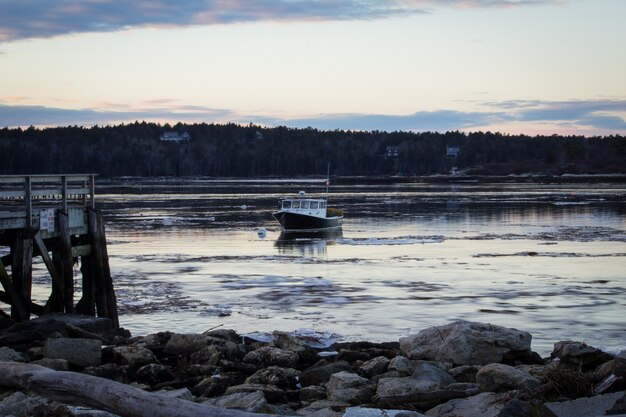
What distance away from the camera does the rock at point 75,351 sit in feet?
41.3

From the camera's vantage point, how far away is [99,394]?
8820mm

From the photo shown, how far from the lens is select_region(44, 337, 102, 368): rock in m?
12.6

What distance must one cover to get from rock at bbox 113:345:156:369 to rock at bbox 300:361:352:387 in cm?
234

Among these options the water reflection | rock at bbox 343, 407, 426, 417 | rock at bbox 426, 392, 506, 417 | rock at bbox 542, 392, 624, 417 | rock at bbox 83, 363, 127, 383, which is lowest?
the water reflection

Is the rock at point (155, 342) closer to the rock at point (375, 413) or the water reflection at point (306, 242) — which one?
the rock at point (375, 413)

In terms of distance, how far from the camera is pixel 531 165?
18912 centimetres

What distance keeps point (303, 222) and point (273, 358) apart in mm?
38432

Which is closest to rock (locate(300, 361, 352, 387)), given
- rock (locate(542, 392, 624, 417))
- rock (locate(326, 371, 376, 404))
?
rock (locate(326, 371, 376, 404))

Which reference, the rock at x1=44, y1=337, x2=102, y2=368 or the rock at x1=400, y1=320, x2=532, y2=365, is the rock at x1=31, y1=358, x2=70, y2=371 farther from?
the rock at x1=400, y1=320, x2=532, y2=365

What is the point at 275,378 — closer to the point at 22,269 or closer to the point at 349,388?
the point at 349,388

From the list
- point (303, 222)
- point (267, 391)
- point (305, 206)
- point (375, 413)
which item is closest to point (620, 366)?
point (375, 413)

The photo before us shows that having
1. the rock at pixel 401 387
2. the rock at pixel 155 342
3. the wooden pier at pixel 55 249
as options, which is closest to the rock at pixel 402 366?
the rock at pixel 401 387

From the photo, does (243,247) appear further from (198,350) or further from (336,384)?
(336,384)

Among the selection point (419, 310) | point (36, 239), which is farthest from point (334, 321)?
point (36, 239)
